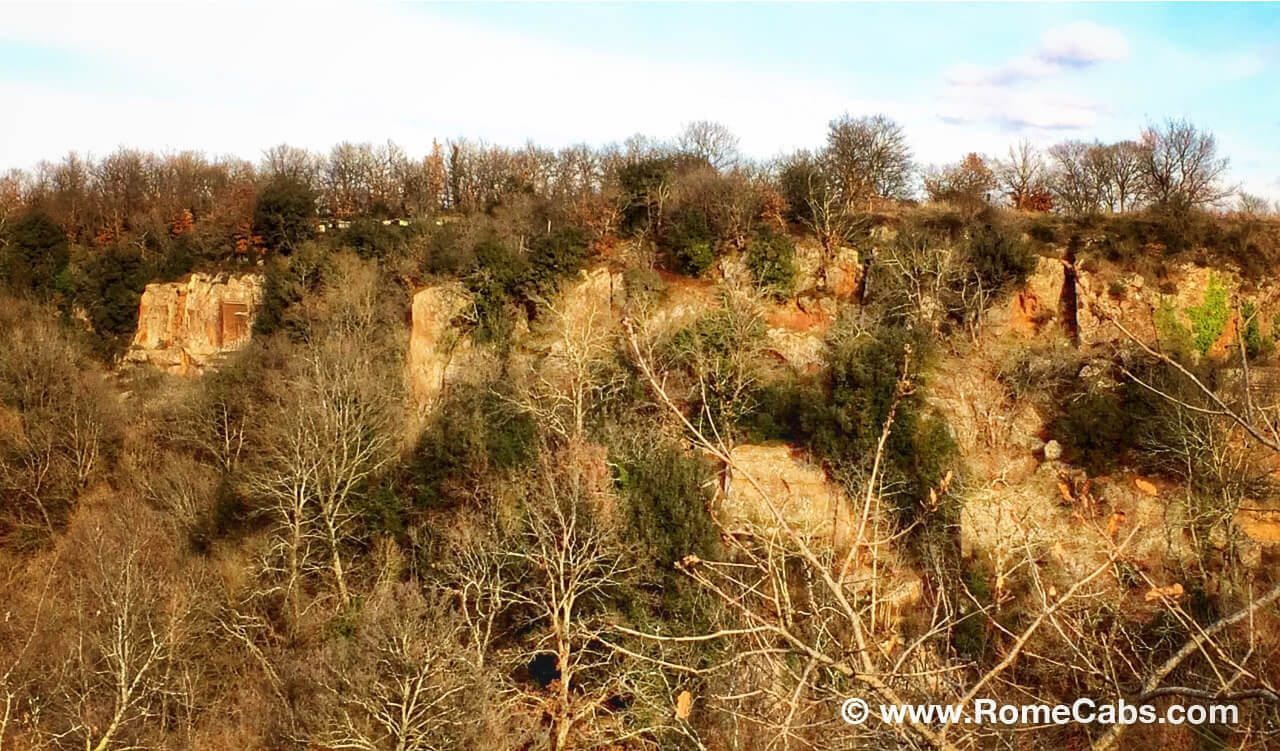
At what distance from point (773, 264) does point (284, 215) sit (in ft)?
53.9

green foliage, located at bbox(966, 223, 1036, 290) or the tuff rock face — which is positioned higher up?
green foliage, located at bbox(966, 223, 1036, 290)

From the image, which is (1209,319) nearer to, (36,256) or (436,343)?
(436,343)

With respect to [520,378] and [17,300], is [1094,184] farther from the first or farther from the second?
[17,300]

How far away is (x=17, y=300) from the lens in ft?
88.1

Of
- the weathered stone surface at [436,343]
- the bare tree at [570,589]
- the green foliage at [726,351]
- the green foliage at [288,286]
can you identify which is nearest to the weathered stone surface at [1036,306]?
the green foliage at [726,351]

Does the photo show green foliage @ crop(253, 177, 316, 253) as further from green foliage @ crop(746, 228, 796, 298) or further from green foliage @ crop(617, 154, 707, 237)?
green foliage @ crop(746, 228, 796, 298)

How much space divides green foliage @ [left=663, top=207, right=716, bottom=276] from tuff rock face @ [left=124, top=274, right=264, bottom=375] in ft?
44.5

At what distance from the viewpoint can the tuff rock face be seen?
2641 centimetres

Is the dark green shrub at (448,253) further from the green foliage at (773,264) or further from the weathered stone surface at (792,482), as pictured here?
the weathered stone surface at (792,482)

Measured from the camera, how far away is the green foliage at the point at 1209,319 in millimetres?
19500

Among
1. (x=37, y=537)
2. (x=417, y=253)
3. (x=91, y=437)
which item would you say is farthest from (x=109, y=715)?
(x=417, y=253)

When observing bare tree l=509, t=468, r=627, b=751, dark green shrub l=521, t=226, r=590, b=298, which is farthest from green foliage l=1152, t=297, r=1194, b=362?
dark green shrub l=521, t=226, r=590, b=298

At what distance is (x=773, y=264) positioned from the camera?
21.7 metres

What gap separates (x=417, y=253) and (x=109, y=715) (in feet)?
49.2
